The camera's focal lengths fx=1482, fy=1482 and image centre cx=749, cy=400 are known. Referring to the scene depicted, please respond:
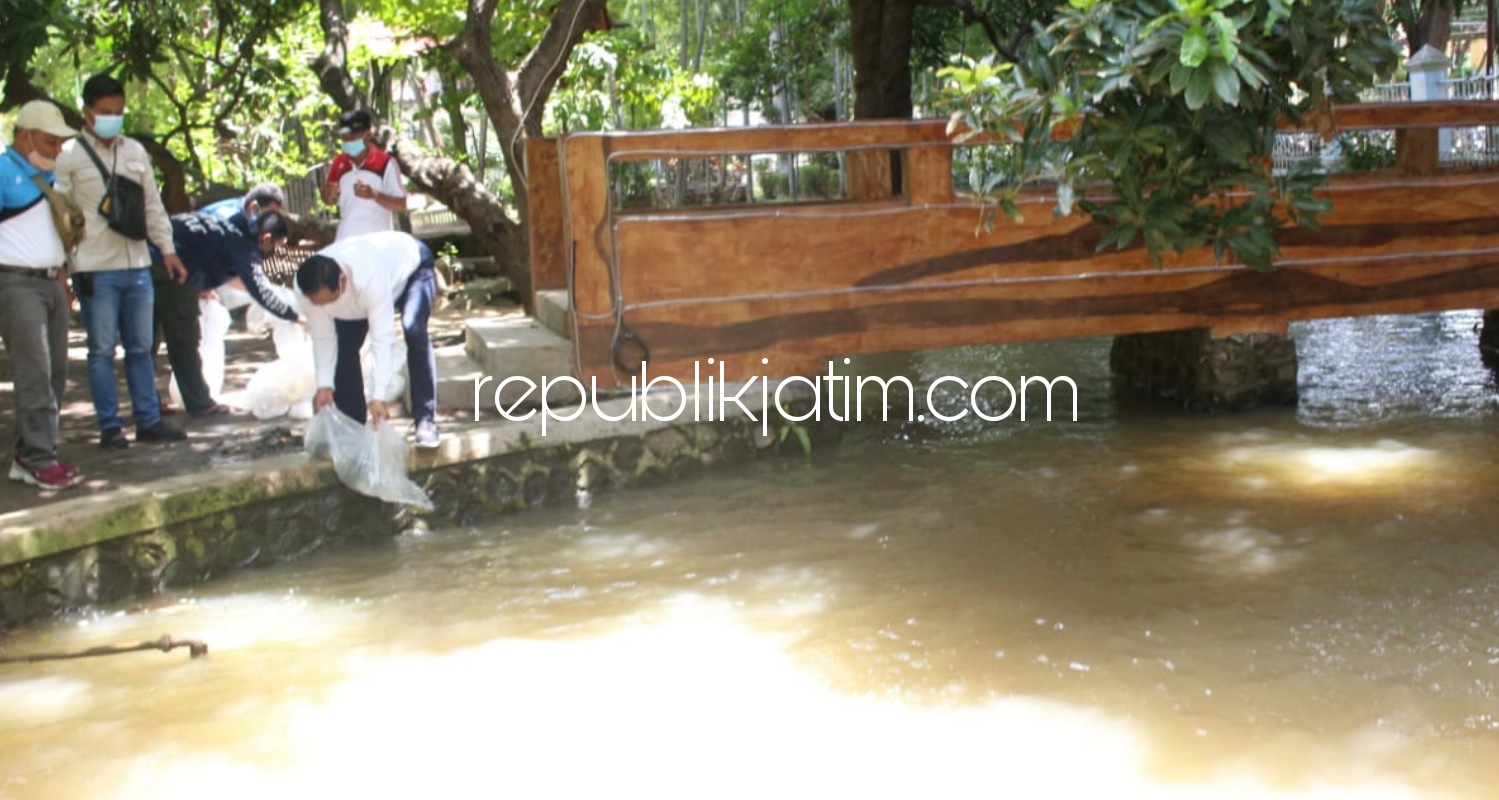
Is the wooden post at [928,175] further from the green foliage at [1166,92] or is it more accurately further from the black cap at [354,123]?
the black cap at [354,123]

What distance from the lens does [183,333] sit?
827 centimetres

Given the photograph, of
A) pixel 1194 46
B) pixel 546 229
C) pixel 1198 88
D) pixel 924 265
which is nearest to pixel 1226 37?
pixel 1194 46

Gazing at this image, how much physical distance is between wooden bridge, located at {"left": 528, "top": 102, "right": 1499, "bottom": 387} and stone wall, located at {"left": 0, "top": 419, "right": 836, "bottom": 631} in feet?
1.45

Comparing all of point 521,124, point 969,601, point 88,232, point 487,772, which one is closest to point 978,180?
point 969,601

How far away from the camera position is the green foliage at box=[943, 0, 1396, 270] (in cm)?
560

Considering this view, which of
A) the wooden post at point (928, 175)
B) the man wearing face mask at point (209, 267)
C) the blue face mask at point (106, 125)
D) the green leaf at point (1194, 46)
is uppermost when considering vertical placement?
the blue face mask at point (106, 125)

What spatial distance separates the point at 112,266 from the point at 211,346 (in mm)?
1383

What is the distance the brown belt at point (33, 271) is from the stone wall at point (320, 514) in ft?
4.39

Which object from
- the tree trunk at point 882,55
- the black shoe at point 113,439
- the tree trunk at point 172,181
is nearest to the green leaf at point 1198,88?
the black shoe at point 113,439

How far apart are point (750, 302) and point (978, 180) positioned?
1.56 metres

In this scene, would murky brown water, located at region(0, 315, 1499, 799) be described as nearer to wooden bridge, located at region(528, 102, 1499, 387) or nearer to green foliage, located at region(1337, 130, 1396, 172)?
wooden bridge, located at region(528, 102, 1499, 387)

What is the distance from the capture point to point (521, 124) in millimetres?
11023

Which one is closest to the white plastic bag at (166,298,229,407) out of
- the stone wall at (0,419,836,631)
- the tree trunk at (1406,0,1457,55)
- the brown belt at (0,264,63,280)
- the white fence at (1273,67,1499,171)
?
the brown belt at (0,264,63,280)

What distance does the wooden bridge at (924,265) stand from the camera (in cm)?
765
